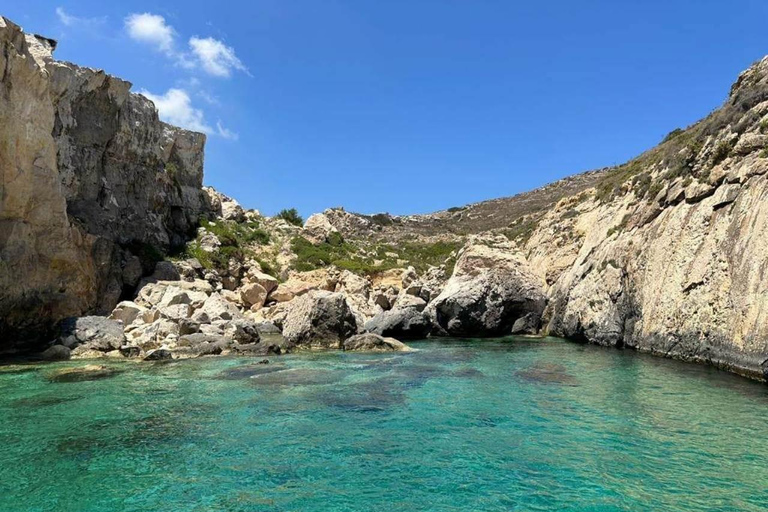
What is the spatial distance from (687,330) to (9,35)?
26.7 meters

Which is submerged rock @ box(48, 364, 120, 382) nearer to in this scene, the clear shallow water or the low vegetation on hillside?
the clear shallow water

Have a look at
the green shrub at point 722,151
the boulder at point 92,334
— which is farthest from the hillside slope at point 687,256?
the boulder at point 92,334

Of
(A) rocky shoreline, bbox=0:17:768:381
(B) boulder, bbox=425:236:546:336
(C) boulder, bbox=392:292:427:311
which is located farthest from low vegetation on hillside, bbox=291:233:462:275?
(B) boulder, bbox=425:236:546:336

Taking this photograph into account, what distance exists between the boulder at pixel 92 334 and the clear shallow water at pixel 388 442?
17.2 ft

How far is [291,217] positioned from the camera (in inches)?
2336

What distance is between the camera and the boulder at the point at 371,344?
2242cm

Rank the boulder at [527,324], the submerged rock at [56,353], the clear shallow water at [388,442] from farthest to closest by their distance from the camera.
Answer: the boulder at [527,324], the submerged rock at [56,353], the clear shallow water at [388,442]

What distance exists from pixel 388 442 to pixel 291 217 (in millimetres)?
51938

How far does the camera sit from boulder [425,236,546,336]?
28.9m

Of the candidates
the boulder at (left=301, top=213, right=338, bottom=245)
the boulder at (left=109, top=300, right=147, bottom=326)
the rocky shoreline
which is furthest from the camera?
the boulder at (left=301, top=213, right=338, bottom=245)

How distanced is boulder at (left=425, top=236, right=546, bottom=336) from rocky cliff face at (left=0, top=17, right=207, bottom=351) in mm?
18822

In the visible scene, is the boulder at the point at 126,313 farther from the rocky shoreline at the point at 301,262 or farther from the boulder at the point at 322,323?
the boulder at the point at 322,323

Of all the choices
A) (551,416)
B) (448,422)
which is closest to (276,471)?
(448,422)

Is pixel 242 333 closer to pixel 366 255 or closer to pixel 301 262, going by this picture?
pixel 301 262
